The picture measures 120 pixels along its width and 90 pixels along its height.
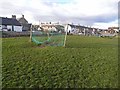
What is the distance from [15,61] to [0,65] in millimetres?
967

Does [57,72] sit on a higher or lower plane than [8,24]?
lower

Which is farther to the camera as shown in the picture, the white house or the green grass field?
the white house

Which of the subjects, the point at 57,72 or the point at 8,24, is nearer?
the point at 57,72

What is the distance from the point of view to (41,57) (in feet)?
37.1

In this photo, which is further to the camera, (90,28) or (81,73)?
(90,28)

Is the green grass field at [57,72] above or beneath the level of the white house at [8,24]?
beneath

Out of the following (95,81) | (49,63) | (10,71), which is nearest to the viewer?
(95,81)

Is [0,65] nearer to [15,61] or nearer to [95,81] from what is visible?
[15,61]

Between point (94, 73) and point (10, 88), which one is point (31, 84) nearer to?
point (10, 88)

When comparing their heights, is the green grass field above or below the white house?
below

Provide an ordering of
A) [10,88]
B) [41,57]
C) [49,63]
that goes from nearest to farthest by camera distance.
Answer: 1. [10,88]
2. [49,63]
3. [41,57]

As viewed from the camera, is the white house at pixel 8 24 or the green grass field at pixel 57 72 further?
the white house at pixel 8 24

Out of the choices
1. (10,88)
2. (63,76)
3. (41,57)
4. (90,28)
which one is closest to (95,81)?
(63,76)

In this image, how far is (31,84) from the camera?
7.34 meters
